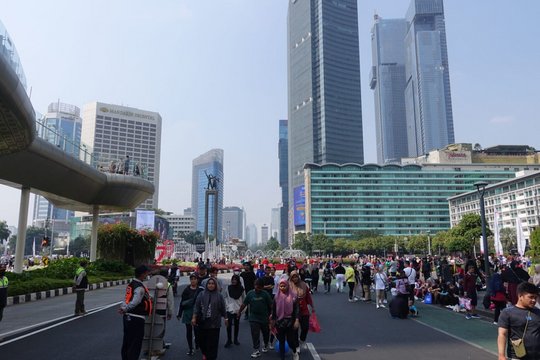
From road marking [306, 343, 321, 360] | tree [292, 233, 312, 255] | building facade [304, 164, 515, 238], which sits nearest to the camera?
road marking [306, 343, 321, 360]

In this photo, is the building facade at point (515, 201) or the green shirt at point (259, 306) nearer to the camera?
the green shirt at point (259, 306)

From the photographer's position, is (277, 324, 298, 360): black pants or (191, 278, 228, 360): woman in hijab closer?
(191, 278, 228, 360): woman in hijab

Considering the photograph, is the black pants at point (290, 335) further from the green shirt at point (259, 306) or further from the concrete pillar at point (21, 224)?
the concrete pillar at point (21, 224)

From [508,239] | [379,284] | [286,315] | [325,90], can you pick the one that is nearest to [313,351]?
[286,315]

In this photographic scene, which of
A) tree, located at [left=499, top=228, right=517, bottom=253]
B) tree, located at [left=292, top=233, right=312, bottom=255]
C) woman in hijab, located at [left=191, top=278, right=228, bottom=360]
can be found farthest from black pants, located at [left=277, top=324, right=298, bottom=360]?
tree, located at [left=292, top=233, right=312, bottom=255]

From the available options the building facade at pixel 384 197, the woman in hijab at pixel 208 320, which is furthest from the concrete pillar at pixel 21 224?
the building facade at pixel 384 197

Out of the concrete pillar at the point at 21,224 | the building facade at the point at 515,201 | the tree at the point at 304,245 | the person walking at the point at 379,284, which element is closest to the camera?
the person walking at the point at 379,284

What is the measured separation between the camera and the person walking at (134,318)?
6.19m

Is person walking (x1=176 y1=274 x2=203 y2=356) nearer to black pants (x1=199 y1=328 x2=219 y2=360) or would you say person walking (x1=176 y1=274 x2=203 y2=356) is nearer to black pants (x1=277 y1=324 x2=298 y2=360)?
black pants (x1=199 y1=328 x2=219 y2=360)

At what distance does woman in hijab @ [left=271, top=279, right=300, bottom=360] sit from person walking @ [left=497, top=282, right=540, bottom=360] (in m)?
3.67

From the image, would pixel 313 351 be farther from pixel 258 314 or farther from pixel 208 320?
pixel 208 320

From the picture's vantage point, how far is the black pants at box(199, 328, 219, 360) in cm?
687

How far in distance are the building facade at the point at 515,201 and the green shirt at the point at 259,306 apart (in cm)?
8708

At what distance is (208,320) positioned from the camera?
6.89 m
